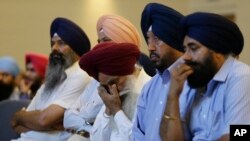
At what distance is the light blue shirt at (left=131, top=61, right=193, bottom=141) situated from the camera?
3066 mm

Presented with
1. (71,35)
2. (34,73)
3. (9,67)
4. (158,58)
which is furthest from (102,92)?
(9,67)

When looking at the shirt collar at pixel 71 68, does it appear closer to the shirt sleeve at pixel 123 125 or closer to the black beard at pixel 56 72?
the black beard at pixel 56 72

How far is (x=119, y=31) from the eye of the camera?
4.02 meters

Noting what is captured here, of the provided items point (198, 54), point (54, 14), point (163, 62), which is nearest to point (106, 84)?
point (163, 62)

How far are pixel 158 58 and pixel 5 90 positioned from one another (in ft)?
14.3

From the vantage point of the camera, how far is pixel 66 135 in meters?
4.40

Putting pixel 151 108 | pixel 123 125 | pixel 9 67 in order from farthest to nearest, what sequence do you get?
pixel 9 67 < pixel 123 125 < pixel 151 108

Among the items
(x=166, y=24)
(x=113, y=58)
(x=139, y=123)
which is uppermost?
(x=166, y=24)

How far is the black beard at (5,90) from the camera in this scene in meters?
7.12

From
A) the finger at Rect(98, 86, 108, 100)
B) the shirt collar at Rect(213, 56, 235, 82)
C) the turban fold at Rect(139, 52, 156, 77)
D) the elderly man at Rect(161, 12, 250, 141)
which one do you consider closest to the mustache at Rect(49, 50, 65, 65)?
the turban fold at Rect(139, 52, 156, 77)

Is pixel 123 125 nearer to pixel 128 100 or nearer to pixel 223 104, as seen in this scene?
pixel 128 100

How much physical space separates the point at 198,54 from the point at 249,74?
11.1 inches

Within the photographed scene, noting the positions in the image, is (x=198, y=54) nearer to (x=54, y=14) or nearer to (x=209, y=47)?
(x=209, y=47)

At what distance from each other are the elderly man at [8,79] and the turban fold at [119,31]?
3363 mm
